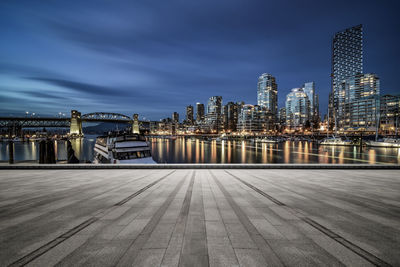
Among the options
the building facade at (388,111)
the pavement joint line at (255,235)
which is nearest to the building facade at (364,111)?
the building facade at (388,111)

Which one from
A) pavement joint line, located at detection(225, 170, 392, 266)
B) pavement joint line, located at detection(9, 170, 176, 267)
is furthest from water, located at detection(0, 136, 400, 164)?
pavement joint line, located at detection(9, 170, 176, 267)

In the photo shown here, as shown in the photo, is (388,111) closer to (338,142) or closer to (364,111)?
(364,111)

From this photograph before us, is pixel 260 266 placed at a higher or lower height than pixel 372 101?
lower

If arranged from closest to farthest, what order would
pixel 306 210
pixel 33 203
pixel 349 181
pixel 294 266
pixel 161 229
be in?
pixel 294 266, pixel 161 229, pixel 306 210, pixel 33 203, pixel 349 181

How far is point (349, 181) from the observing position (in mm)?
10695

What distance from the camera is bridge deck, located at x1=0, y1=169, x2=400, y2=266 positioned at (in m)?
3.90

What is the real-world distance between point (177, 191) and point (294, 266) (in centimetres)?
590

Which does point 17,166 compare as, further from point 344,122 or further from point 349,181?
point 344,122

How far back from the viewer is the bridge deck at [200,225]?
390 cm

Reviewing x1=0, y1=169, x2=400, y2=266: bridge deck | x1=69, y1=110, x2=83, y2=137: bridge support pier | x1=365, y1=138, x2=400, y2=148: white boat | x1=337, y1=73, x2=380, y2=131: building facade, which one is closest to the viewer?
x1=0, y1=169, x2=400, y2=266: bridge deck

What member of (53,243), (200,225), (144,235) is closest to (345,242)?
(200,225)

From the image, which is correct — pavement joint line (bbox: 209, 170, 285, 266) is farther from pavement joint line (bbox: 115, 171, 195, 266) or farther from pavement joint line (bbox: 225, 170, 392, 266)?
pavement joint line (bbox: 115, 171, 195, 266)

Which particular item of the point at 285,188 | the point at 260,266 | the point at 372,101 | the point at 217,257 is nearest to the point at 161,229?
the point at 217,257

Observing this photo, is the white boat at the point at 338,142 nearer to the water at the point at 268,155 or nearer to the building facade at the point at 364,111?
the water at the point at 268,155
